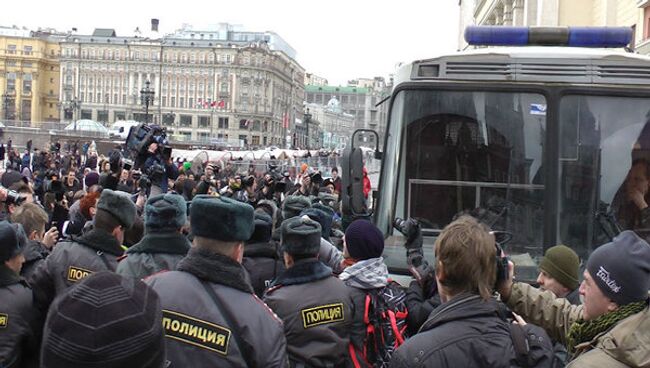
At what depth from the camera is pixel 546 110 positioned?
5914 mm

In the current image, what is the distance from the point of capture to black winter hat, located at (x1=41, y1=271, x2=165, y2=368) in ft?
5.55

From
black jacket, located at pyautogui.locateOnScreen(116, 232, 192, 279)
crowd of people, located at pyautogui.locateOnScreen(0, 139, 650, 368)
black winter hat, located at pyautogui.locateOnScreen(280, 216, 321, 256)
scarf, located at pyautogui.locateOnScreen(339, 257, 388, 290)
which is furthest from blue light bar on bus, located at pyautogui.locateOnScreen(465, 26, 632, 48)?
black jacket, located at pyautogui.locateOnScreen(116, 232, 192, 279)

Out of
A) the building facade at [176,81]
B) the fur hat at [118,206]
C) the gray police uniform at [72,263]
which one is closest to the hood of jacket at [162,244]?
the gray police uniform at [72,263]

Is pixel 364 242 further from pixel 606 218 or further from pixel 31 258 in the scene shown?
pixel 606 218

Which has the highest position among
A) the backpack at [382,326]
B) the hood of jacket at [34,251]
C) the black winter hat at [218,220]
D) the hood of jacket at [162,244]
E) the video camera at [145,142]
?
the video camera at [145,142]

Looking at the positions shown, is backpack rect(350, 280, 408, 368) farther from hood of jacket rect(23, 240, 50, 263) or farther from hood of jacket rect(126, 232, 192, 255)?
hood of jacket rect(23, 240, 50, 263)

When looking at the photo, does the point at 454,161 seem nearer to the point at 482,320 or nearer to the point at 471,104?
the point at 471,104

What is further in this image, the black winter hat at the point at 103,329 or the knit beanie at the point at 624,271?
the knit beanie at the point at 624,271

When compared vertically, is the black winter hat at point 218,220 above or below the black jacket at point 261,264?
above

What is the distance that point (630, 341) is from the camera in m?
2.37

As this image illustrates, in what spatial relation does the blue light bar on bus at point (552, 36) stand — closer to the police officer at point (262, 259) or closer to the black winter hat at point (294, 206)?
the black winter hat at point (294, 206)

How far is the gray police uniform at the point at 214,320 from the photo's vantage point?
2826 millimetres

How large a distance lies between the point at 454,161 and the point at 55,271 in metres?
3.38

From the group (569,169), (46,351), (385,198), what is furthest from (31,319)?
(569,169)
